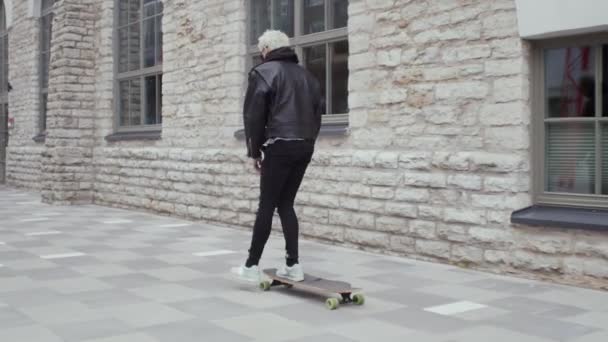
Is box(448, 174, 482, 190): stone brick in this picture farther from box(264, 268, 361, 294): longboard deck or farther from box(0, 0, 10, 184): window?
box(0, 0, 10, 184): window

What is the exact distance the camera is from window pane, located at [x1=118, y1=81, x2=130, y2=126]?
40.0ft

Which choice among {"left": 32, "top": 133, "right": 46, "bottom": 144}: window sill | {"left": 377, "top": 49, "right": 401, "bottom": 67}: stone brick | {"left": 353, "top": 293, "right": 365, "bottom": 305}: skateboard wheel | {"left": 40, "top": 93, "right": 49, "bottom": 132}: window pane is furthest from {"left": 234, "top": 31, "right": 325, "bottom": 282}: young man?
{"left": 40, "top": 93, "right": 49, "bottom": 132}: window pane

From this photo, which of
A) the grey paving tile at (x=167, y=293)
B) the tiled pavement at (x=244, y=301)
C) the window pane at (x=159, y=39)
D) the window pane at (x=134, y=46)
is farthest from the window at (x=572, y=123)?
the window pane at (x=134, y=46)

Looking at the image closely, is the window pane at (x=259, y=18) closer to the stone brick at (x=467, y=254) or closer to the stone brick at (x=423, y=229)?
the stone brick at (x=423, y=229)

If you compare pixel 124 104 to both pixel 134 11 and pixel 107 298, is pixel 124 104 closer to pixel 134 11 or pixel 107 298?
pixel 134 11

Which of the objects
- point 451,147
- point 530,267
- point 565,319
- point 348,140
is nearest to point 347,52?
point 348,140

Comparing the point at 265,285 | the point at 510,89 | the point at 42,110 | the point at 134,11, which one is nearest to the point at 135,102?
the point at 134,11

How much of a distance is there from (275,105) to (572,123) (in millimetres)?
2383

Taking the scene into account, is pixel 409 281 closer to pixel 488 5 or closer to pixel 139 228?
pixel 488 5

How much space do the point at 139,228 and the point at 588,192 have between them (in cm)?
548

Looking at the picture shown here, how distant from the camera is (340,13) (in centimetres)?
770

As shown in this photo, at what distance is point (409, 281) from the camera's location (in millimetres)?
5566

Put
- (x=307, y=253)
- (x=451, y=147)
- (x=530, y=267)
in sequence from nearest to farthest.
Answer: (x=530, y=267), (x=451, y=147), (x=307, y=253)

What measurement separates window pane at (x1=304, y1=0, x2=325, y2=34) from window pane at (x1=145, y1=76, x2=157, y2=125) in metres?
3.88
